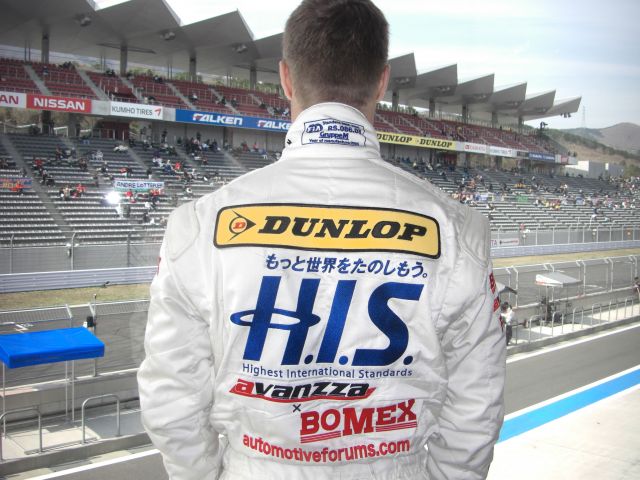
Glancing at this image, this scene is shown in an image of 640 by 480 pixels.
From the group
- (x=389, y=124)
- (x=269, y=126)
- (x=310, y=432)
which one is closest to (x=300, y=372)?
(x=310, y=432)

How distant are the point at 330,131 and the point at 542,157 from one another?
3335 centimetres


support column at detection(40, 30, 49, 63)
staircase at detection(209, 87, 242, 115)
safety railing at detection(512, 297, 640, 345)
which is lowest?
safety railing at detection(512, 297, 640, 345)

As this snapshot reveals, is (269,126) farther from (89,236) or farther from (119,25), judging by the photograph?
(89,236)

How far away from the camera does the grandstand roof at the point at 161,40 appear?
18.3m

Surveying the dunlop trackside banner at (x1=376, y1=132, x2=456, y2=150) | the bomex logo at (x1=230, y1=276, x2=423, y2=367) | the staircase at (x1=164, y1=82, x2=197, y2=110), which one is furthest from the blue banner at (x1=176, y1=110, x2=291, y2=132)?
the bomex logo at (x1=230, y1=276, x2=423, y2=367)

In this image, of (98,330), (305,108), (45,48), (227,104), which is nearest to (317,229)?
(305,108)

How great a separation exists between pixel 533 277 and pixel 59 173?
869 cm

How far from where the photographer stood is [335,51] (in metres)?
1.07

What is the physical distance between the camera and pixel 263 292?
40.3 inches

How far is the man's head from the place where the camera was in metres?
1.07

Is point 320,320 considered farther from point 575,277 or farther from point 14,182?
point 575,277

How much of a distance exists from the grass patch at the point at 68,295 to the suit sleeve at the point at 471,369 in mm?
6452

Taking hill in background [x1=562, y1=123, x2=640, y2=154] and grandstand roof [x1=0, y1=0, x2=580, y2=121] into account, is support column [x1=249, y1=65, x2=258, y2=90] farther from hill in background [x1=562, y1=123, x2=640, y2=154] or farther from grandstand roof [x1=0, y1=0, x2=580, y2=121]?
hill in background [x1=562, y1=123, x2=640, y2=154]

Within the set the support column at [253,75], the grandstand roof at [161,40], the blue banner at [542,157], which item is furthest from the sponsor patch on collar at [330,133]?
the blue banner at [542,157]
